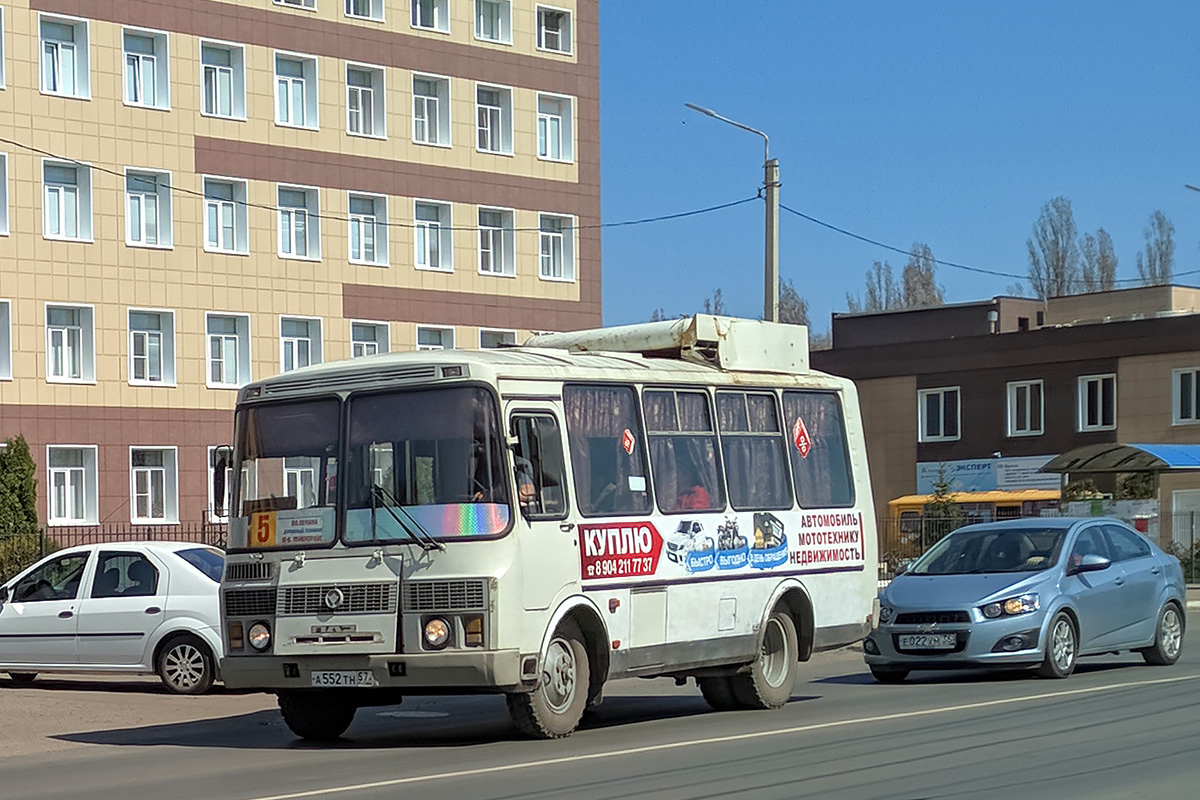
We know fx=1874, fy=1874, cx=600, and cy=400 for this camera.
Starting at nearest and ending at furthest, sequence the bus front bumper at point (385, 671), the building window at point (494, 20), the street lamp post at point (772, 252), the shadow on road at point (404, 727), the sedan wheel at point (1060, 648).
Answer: the bus front bumper at point (385, 671) < the shadow on road at point (404, 727) < the sedan wheel at point (1060, 648) < the street lamp post at point (772, 252) < the building window at point (494, 20)

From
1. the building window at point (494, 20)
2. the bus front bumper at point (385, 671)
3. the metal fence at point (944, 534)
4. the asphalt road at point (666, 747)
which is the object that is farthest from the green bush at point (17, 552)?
the building window at point (494, 20)

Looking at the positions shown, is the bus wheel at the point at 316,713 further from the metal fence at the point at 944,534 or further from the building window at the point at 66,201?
the building window at the point at 66,201

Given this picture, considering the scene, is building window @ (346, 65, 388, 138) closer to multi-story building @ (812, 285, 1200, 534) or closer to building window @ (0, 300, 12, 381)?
building window @ (0, 300, 12, 381)

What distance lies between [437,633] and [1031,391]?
51999 millimetres

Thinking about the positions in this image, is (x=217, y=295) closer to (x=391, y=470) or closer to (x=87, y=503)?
(x=87, y=503)

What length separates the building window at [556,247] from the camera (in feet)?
184

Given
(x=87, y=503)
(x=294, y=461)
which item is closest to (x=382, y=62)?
(x=87, y=503)

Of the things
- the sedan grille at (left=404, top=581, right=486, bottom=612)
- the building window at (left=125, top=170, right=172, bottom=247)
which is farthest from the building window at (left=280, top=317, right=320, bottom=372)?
the sedan grille at (left=404, top=581, right=486, bottom=612)

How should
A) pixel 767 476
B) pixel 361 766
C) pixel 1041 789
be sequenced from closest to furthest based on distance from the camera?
pixel 1041 789 → pixel 361 766 → pixel 767 476

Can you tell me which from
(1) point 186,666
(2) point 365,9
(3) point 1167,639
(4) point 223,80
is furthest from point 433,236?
(3) point 1167,639

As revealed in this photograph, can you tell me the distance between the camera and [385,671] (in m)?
13.4

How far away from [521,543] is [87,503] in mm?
35205

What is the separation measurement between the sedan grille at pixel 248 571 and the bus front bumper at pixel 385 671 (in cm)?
59

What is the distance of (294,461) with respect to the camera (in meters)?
14.4
